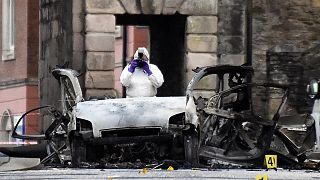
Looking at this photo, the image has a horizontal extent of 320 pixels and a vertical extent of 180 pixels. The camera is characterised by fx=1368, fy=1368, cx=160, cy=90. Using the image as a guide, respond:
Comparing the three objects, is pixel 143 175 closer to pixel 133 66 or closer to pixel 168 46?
pixel 133 66

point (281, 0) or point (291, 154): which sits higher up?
point (281, 0)

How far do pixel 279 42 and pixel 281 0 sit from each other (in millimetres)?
854

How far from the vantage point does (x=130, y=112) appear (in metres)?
15.0

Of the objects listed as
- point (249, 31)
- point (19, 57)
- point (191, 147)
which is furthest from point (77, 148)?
point (19, 57)

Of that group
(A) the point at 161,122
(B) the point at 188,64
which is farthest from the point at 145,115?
(B) the point at 188,64

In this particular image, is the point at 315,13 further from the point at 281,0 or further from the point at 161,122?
the point at 161,122

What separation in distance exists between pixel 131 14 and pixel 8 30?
23.7 metres

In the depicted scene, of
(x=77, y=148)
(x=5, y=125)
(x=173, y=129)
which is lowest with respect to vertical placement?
(x=5, y=125)

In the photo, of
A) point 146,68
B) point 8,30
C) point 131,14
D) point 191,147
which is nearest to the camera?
point 191,147

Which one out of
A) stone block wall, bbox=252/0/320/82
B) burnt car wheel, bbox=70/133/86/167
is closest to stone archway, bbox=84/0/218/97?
stone block wall, bbox=252/0/320/82

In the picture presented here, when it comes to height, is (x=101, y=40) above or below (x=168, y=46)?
above

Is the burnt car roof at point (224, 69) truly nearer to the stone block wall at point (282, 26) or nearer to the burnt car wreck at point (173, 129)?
the burnt car wreck at point (173, 129)

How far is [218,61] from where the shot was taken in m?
27.0

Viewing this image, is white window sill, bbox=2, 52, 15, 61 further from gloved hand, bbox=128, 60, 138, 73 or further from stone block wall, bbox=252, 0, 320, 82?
gloved hand, bbox=128, 60, 138, 73
